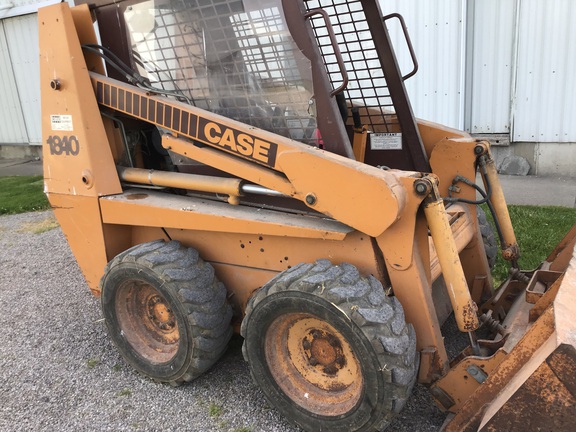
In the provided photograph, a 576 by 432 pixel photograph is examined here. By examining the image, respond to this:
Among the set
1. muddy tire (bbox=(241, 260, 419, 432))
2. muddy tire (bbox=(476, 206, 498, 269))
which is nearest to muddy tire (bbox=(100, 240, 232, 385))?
muddy tire (bbox=(241, 260, 419, 432))

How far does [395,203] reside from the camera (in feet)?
7.43

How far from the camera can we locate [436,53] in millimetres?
7496

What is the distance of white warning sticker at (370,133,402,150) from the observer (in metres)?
3.43

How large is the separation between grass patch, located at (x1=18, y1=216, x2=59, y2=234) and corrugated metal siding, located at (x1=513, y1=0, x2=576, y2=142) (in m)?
6.26

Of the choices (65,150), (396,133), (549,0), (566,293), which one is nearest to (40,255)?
(65,150)

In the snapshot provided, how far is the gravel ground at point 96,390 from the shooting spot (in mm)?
2771

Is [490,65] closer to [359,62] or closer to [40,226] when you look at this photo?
[359,62]

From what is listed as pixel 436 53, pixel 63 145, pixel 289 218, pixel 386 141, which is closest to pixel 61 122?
pixel 63 145

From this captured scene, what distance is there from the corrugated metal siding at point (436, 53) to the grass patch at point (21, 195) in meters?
5.64

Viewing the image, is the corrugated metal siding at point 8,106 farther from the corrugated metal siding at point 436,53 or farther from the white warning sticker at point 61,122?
the white warning sticker at point 61,122

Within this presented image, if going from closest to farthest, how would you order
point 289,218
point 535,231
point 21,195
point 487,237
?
point 289,218, point 487,237, point 535,231, point 21,195

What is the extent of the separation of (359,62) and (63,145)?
189 centimetres

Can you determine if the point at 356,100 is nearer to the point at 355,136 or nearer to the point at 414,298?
the point at 355,136

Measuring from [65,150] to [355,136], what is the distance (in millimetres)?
1784
